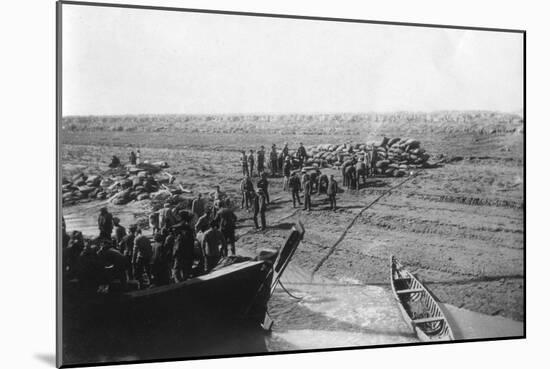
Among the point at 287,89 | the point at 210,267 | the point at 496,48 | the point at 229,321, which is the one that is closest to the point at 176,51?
the point at 287,89

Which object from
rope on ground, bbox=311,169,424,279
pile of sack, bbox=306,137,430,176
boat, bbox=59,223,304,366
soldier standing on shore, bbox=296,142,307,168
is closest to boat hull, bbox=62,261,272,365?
boat, bbox=59,223,304,366

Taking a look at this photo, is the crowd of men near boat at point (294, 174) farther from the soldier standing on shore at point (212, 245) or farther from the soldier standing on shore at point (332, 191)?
the soldier standing on shore at point (212, 245)

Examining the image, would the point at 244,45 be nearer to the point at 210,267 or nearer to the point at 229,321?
the point at 210,267

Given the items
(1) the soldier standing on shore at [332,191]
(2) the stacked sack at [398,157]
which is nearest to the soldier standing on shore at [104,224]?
(1) the soldier standing on shore at [332,191]

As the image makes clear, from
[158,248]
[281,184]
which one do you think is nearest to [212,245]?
[158,248]

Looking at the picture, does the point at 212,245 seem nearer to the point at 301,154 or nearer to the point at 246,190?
the point at 246,190

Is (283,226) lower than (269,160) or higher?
lower

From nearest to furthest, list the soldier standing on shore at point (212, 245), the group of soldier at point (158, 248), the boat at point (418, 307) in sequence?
the group of soldier at point (158, 248), the soldier standing on shore at point (212, 245), the boat at point (418, 307)

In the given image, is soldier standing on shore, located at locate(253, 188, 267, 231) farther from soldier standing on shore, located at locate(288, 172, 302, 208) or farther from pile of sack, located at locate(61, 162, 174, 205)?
pile of sack, located at locate(61, 162, 174, 205)
